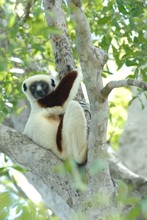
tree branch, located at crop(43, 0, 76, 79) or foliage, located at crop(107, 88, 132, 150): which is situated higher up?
tree branch, located at crop(43, 0, 76, 79)

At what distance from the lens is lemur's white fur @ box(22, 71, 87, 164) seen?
5.11m

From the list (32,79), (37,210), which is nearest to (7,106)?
(32,79)

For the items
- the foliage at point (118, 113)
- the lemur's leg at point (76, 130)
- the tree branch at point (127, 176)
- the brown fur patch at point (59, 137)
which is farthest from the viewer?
the foliage at point (118, 113)

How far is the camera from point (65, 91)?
5.56 m

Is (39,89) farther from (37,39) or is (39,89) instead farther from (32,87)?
(37,39)

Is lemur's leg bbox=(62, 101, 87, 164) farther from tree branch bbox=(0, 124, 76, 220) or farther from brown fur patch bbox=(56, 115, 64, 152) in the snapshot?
tree branch bbox=(0, 124, 76, 220)

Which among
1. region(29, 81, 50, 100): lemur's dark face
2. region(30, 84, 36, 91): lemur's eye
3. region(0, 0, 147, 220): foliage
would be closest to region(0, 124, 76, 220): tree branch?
region(0, 0, 147, 220): foliage

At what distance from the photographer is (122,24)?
6363 millimetres

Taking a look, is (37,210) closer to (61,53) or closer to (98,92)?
(98,92)

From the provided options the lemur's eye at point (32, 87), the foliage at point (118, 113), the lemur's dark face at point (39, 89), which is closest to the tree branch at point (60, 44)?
the lemur's dark face at point (39, 89)

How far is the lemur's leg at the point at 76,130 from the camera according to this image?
5.07m

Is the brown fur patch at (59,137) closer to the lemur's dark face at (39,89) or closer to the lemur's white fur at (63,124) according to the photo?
the lemur's white fur at (63,124)

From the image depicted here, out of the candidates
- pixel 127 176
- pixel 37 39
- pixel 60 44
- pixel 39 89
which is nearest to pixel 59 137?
pixel 60 44

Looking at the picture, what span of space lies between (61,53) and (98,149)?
4.84 ft
